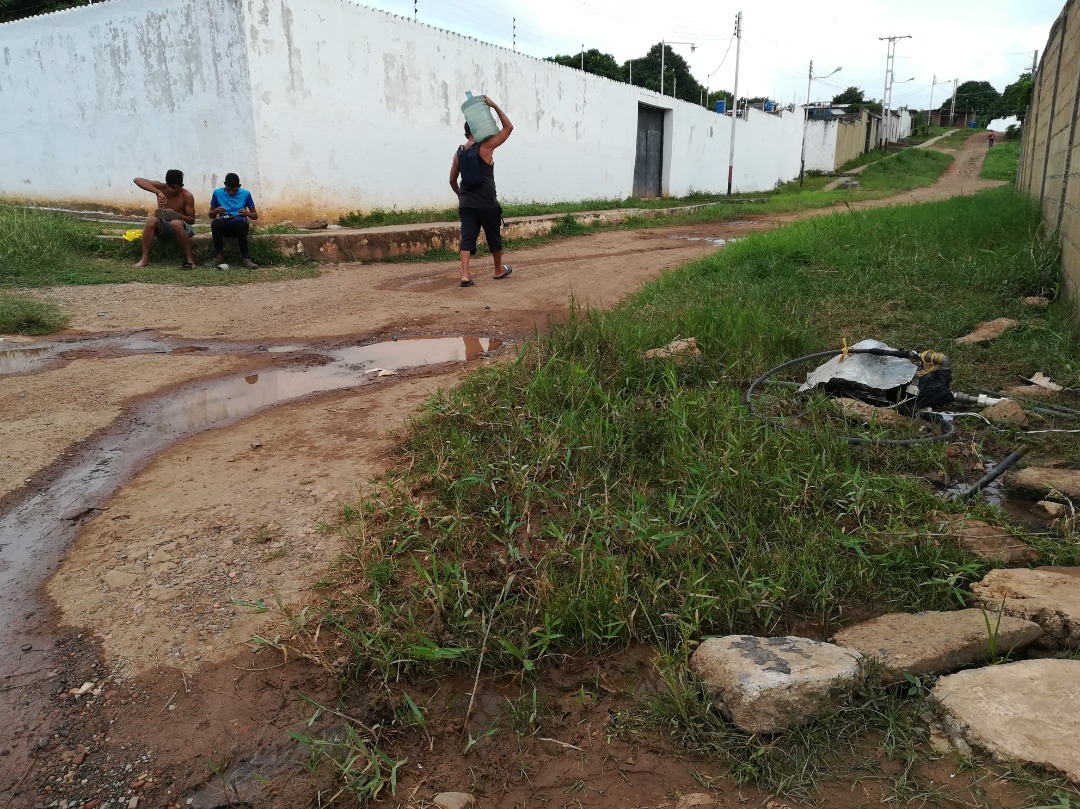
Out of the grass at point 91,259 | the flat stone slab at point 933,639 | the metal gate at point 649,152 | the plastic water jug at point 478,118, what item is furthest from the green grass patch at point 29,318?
the metal gate at point 649,152

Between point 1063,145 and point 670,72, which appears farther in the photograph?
point 670,72

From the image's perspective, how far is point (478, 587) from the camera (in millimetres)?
2088

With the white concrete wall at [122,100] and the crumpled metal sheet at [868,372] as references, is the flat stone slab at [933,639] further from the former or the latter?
the white concrete wall at [122,100]

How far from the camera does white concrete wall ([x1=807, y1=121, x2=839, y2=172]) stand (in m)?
31.9

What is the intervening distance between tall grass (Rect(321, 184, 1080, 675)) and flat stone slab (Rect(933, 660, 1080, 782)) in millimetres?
403

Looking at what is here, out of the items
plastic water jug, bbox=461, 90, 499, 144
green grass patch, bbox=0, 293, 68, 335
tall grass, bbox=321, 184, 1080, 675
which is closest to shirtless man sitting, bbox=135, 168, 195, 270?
green grass patch, bbox=0, 293, 68, 335

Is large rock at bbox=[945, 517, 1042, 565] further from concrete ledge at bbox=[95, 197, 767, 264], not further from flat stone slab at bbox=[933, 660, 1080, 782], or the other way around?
concrete ledge at bbox=[95, 197, 767, 264]

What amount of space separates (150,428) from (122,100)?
9.26 meters

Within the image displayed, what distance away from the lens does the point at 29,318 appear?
496 centimetres

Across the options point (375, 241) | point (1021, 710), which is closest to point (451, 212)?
point (375, 241)

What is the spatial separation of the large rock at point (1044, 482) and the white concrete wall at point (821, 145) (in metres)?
33.0

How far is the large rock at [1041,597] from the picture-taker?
180 cm

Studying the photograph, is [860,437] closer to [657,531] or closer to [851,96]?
[657,531]

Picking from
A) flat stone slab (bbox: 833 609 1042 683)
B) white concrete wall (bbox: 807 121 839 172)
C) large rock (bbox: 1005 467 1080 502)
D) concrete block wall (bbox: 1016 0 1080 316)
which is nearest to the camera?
flat stone slab (bbox: 833 609 1042 683)
